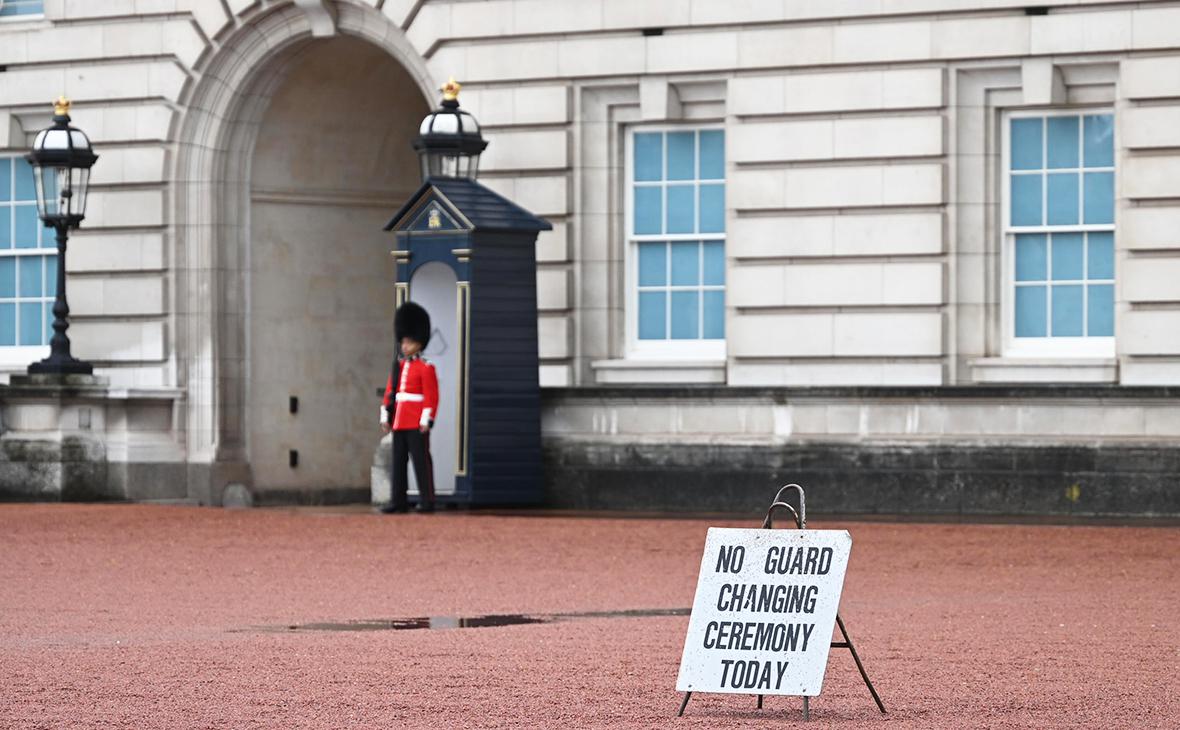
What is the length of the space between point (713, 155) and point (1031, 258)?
9.03 feet

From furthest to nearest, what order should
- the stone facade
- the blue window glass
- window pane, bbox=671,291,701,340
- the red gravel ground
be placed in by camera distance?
window pane, bbox=671,291,701,340
the blue window glass
the stone facade
the red gravel ground

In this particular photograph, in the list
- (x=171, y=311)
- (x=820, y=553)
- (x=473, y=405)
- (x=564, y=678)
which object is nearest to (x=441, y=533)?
(x=473, y=405)

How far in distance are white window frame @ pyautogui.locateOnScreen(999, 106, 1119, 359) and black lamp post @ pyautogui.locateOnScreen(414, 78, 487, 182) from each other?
13.3 ft

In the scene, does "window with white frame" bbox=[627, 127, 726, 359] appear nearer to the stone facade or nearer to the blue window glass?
the stone facade

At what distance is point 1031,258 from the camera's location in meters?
19.0

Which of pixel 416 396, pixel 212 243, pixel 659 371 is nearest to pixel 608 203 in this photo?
pixel 659 371

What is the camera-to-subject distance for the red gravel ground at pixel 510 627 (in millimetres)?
9000

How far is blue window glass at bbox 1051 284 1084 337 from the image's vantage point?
61.9ft

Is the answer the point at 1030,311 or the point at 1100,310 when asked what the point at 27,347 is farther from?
the point at 1100,310

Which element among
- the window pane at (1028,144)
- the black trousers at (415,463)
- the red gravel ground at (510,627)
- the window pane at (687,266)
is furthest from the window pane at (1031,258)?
the black trousers at (415,463)

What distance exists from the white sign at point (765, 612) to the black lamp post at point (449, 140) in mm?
11203

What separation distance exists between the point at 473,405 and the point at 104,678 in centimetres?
980

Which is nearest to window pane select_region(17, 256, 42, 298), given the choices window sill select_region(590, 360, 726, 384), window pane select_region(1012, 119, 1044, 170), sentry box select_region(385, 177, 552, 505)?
sentry box select_region(385, 177, 552, 505)

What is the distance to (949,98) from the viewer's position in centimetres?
1903
